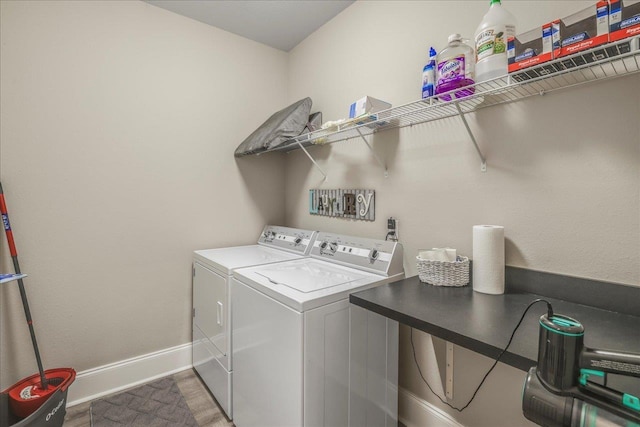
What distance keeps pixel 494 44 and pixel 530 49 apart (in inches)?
7.8

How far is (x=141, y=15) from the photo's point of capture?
2.03 metres

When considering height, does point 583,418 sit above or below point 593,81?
below

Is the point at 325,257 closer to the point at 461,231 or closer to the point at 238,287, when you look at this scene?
the point at 238,287

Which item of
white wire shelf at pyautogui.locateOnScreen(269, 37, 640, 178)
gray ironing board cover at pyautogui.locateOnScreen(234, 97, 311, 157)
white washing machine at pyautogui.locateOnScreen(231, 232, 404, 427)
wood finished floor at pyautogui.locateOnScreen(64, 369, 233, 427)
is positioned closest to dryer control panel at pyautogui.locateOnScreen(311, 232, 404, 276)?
white washing machine at pyautogui.locateOnScreen(231, 232, 404, 427)

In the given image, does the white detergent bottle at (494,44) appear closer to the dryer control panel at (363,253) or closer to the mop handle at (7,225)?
the dryer control panel at (363,253)

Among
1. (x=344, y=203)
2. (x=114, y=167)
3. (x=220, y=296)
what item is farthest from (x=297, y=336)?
(x=114, y=167)

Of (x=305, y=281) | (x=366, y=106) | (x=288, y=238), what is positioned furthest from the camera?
(x=288, y=238)

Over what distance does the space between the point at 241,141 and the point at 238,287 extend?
1373mm

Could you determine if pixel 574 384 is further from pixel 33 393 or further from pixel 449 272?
pixel 33 393

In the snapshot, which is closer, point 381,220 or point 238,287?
point 238,287

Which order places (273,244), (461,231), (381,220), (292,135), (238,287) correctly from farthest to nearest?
(273,244), (292,135), (381,220), (238,287), (461,231)

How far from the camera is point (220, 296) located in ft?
5.71

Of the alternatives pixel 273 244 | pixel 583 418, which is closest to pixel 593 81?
pixel 583 418

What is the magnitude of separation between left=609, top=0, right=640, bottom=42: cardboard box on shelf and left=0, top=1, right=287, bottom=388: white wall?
223cm
